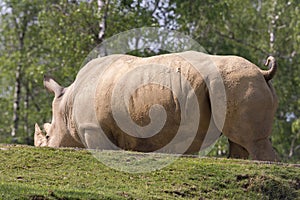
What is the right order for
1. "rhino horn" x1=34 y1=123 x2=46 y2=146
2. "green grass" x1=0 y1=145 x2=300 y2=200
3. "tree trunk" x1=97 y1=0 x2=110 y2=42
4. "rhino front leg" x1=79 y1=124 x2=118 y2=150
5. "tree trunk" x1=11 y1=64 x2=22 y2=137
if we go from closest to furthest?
"green grass" x1=0 y1=145 x2=300 y2=200
"rhino front leg" x1=79 y1=124 x2=118 y2=150
"rhino horn" x1=34 y1=123 x2=46 y2=146
"tree trunk" x1=97 y1=0 x2=110 y2=42
"tree trunk" x1=11 y1=64 x2=22 y2=137

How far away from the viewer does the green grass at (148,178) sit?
11336mm

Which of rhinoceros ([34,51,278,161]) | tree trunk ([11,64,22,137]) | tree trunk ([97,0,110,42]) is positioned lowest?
tree trunk ([11,64,22,137])

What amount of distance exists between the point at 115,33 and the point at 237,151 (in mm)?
12218

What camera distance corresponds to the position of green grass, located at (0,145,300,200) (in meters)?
11.3

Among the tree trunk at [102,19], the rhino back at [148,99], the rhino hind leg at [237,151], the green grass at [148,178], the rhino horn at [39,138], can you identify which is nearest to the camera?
the green grass at [148,178]

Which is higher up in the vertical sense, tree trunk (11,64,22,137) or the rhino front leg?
the rhino front leg

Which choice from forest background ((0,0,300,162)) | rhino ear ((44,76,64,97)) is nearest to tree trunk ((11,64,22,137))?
forest background ((0,0,300,162))

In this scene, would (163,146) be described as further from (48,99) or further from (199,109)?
(48,99)

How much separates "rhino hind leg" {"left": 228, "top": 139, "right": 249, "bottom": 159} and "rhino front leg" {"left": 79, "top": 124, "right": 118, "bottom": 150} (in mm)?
2004

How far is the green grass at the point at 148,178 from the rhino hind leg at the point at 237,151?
3.55ft

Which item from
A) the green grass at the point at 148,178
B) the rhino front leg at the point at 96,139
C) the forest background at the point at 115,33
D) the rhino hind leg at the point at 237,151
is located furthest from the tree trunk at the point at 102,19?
the green grass at the point at 148,178

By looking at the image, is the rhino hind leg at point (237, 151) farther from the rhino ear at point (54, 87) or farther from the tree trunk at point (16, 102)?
the tree trunk at point (16, 102)

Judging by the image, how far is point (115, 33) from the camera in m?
25.8

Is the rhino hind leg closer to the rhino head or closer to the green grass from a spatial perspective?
the green grass
